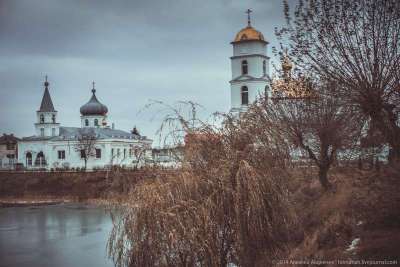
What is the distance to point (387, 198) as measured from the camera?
596 inches

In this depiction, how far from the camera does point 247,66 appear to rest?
55.1 m

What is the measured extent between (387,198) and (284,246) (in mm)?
2873

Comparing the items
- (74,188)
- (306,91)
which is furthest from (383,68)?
(74,188)

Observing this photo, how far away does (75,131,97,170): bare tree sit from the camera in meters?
68.6

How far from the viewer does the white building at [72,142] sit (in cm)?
6988

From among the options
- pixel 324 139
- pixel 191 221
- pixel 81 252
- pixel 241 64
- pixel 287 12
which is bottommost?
pixel 81 252

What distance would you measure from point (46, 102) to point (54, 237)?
161 feet

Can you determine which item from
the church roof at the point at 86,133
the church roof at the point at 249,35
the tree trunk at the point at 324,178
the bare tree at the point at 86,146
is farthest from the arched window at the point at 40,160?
the tree trunk at the point at 324,178

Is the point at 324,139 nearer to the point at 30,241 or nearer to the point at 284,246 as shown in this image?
the point at 284,246

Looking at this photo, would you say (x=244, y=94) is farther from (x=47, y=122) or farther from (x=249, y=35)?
(x=47, y=122)

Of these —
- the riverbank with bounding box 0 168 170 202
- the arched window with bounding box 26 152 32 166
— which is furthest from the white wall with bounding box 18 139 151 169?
the riverbank with bounding box 0 168 170 202

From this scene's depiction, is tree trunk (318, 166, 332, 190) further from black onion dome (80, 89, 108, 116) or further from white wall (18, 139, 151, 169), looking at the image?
black onion dome (80, 89, 108, 116)

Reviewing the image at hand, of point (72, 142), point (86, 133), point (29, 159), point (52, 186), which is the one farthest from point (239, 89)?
point (29, 159)

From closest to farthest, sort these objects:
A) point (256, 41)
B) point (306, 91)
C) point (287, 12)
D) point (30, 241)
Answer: point (287, 12), point (306, 91), point (30, 241), point (256, 41)
